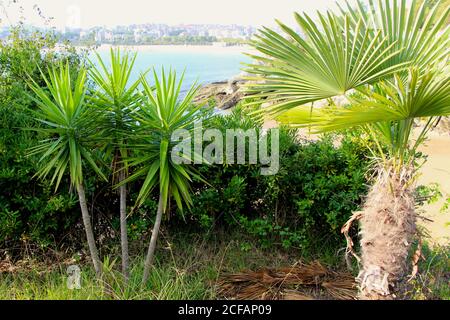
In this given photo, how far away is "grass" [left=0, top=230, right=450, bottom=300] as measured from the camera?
420cm

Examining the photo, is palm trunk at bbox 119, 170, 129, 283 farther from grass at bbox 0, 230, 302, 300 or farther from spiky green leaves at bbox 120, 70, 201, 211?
spiky green leaves at bbox 120, 70, 201, 211

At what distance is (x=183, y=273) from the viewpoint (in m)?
4.52

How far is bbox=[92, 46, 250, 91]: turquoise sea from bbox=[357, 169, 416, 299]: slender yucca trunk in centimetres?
133

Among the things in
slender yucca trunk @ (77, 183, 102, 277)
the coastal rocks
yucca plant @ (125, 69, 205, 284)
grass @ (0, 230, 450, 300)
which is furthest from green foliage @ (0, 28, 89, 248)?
the coastal rocks

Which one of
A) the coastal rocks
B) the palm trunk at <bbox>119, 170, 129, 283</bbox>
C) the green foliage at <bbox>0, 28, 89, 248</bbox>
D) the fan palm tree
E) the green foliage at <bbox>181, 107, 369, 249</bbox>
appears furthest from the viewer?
the coastal rocks

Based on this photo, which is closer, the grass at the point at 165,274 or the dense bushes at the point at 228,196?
the grass at the point at 165,274

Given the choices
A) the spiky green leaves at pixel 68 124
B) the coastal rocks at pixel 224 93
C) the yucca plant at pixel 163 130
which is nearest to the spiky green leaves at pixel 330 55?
the yucca plant at pixel 163 130

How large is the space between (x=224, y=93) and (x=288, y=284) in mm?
17325

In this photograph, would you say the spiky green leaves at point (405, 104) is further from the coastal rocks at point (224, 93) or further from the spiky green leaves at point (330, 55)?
the coastal rocks at point (224, 93)

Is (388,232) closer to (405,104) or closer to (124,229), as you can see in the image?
(405,104)

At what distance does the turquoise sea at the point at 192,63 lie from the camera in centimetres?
418

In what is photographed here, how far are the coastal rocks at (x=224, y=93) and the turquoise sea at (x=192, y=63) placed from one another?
0.48 metres

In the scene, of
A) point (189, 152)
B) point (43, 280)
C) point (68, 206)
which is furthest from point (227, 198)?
point (43, 280)

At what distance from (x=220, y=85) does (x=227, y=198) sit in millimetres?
18497
